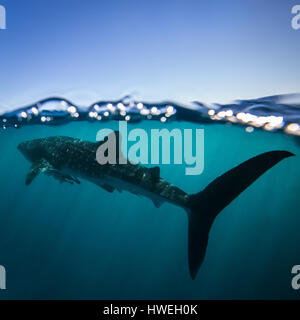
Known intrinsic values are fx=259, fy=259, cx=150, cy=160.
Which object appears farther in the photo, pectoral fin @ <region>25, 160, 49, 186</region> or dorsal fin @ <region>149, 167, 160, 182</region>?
pectoral fin @ <region>25, 160, 49, 186</region>

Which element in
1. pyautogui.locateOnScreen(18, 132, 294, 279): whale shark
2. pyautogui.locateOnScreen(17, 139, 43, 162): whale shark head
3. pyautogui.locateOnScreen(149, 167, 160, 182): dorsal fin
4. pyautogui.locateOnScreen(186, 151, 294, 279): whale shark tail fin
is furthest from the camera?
pyautogui.locateOnScreen(17, 139, 43, 162): whale shark head

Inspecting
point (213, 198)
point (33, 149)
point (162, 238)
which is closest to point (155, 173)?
point (213, 198)

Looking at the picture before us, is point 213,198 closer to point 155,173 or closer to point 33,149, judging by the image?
point 155,173

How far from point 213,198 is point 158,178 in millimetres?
1647

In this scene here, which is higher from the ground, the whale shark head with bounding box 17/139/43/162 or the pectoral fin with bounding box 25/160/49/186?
the whale shark head with bounding box 17/139/43/162

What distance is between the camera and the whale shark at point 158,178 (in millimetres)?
6082

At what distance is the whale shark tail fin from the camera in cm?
589

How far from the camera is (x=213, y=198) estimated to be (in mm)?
6680

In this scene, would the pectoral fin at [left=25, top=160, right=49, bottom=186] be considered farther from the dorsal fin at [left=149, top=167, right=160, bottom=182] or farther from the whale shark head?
the dorsal fin at [left=149, top=167, right=160, bottom=182]

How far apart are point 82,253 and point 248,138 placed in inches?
1230

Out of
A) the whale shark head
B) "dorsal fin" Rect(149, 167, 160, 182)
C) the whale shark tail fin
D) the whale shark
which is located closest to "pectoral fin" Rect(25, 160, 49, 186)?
the whale shark

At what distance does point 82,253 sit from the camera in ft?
133

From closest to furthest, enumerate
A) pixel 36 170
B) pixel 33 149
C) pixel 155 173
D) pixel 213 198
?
pixel 213 198 → pixel 155 173 → pixel 36 170 → pixel 33 149

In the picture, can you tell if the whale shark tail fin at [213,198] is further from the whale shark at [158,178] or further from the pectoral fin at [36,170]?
the pectoral fin at [36,170]
